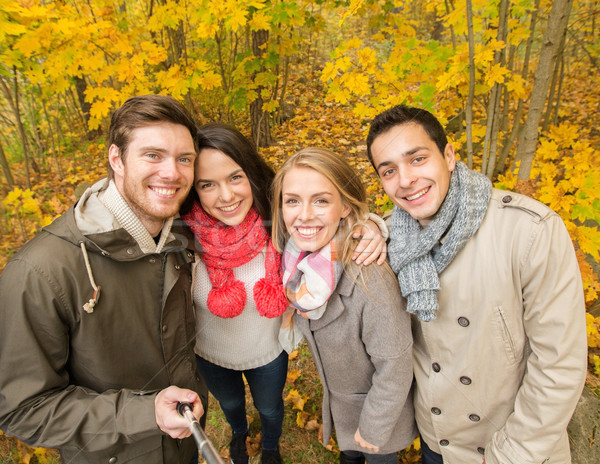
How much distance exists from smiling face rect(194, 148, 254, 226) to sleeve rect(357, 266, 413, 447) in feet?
2.56

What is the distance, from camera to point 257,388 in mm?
2113

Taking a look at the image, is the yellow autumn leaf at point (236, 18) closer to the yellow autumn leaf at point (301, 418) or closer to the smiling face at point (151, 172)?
the smiling face at point (151, 172)

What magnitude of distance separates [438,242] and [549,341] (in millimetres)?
543

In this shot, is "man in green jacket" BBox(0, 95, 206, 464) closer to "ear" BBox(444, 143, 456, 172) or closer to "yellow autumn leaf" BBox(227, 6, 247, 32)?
"ear" BBox(444, 143, 456, 172)

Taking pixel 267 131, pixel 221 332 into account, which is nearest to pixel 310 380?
pixel 221 332

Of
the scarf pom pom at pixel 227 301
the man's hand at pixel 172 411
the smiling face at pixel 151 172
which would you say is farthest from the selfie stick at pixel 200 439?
the smiling face at pixel 151 172

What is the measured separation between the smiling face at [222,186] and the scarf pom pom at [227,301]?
1.20 feet

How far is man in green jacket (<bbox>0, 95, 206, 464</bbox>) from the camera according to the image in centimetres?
116

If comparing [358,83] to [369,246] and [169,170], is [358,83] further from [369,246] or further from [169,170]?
[169,170]

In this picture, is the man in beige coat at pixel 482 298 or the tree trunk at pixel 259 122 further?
the tree trunk at pixel 259 122

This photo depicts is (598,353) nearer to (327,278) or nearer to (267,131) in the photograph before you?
(327,278)

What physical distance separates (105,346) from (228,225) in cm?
81

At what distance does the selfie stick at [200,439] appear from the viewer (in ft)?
2.80

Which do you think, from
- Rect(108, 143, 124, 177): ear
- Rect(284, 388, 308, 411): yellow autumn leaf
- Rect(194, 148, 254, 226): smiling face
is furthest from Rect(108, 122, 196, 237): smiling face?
Rect(284, 388, 308, 411): yellow autumn leaf
